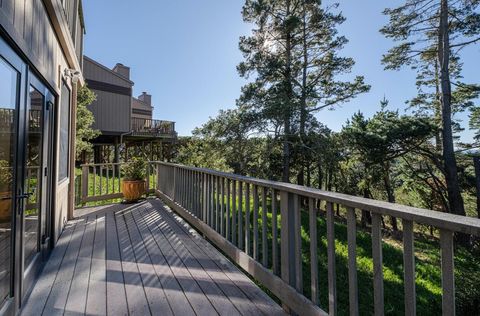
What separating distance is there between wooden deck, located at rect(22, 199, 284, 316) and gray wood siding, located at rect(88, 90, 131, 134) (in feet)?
38.1

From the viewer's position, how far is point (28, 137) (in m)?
2.13

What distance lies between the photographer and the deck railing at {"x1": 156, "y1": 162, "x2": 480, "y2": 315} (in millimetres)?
1035

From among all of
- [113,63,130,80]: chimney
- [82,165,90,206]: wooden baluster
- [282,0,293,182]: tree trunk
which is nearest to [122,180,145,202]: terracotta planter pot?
[82,165,90,206]: wooden baluster

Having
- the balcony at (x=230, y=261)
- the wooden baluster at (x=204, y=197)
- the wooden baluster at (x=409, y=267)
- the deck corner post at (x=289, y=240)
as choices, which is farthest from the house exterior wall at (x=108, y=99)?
the wooden baluster at (x=409, y=267)

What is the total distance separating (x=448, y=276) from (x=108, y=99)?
53.1 feet

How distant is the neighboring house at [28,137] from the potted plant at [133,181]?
2625 millimetres

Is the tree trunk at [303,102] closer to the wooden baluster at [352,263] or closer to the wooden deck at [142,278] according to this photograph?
the wooden deck at [142,278]

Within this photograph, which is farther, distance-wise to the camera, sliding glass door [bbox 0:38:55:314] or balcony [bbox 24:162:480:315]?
sliding glass door [bbox 0:38:55:314]

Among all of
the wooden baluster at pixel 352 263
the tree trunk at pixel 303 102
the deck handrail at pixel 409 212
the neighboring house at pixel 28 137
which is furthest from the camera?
the tree trunk at pixel 303 102

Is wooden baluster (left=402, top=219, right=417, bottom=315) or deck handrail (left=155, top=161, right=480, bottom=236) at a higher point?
deck handrail (left=155, top=161, right=480, bottom=236)

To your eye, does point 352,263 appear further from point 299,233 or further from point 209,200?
point 209,200

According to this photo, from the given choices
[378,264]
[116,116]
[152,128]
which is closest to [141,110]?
[152,128]

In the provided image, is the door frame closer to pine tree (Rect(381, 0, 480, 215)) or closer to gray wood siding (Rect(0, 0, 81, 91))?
gray wood siding (Rect(0, 0, 81, 91))

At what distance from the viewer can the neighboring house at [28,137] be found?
1667 mm
